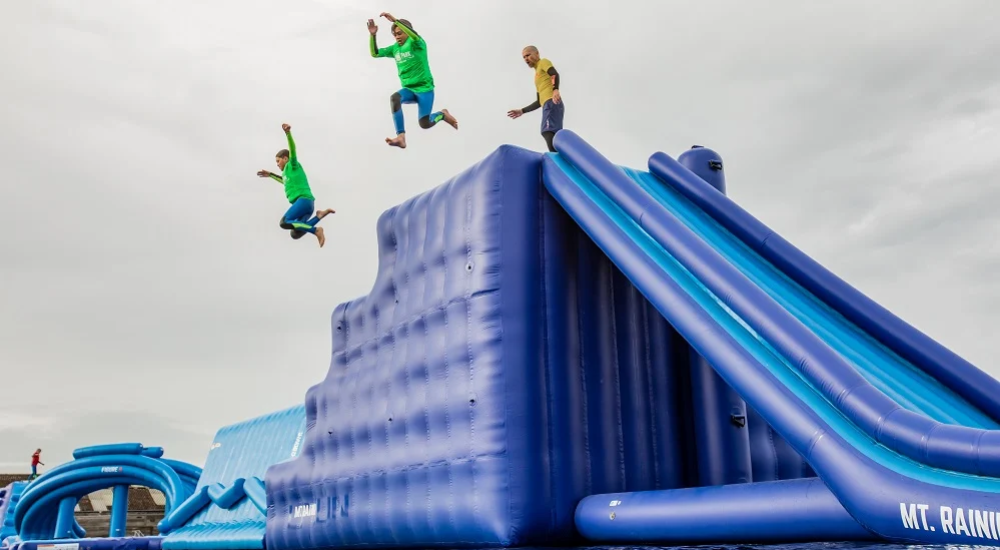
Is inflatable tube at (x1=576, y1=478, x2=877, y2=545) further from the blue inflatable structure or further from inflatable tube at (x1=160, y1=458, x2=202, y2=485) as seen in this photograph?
inflatable tube at (x1=160, y1=458, x2=202, y2=485)

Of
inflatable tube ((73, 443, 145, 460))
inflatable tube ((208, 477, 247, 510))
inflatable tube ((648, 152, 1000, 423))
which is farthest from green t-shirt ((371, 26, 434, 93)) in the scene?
inflatable tube ((73, 443, 145, 460))

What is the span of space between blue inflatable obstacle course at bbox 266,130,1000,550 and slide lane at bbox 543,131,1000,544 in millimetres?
10

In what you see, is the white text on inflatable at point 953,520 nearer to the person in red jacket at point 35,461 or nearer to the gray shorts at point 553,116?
the gray shorts at point 553,116

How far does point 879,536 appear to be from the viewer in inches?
119

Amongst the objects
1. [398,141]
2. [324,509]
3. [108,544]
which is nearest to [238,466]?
[108,544]

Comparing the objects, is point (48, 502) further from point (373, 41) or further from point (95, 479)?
point (373, 41)

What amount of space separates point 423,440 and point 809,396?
2.67 meters

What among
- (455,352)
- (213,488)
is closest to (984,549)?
(455,352)

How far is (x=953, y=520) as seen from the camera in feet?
8.73

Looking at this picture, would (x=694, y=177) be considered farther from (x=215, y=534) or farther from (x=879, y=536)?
(x=215, y=534)

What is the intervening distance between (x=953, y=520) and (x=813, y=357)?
84cm

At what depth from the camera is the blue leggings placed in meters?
7.64

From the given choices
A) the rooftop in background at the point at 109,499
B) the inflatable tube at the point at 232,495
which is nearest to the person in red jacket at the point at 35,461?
the rooftop in background at the point at 109,499

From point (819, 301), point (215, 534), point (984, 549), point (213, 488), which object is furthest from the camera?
point (213, 488)
